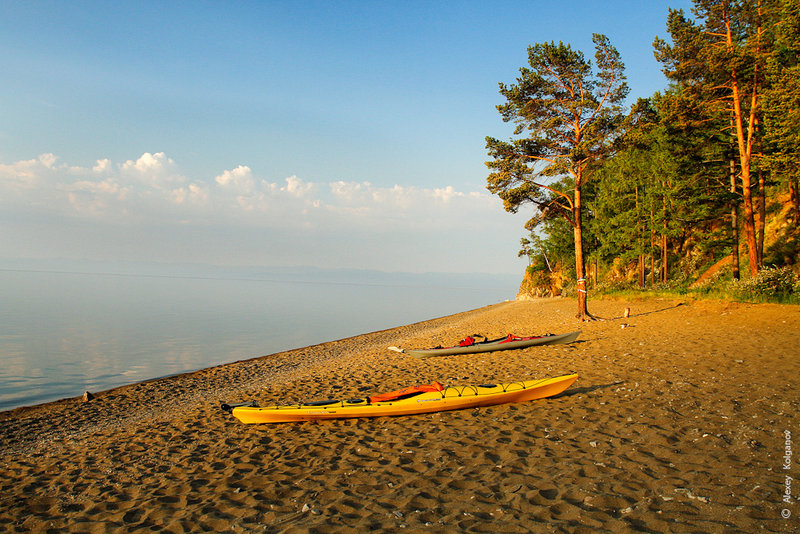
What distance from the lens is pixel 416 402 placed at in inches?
337

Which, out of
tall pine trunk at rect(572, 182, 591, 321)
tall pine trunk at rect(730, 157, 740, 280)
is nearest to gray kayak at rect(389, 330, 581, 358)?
tall pine trunk at rect(572, 182, 591, 321)

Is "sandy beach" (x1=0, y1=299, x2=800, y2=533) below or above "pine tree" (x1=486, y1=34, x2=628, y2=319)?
below

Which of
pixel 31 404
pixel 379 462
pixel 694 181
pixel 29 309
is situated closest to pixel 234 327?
pixel 31 404

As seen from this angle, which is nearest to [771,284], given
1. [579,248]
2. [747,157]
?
[747,157]

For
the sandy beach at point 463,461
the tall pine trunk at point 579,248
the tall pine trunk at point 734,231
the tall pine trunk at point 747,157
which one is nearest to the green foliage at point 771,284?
the tall pine trunk at point 747,157

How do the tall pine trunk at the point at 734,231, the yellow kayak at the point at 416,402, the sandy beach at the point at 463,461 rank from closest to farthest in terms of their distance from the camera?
the sandy beach at the point at 463,461
the yellow kayak at the point at 416,402
the tall pine trunk at the point at 734,231

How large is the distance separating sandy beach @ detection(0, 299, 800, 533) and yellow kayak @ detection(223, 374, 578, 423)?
21 centimetres

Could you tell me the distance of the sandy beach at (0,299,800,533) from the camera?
463cm

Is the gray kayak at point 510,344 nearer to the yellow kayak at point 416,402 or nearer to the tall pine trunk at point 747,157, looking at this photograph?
the yellow kayak at point 416,402

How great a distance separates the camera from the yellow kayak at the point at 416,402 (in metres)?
8.61

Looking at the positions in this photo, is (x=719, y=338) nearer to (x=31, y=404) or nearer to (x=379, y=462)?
(x=379, y=462)

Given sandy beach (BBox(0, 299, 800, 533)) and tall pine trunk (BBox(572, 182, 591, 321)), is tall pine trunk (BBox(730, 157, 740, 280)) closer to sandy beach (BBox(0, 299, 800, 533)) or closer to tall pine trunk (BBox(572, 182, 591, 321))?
tall pine trunk (BBox(572, 182, 591, 321))

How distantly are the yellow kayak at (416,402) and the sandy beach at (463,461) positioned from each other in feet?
0.69

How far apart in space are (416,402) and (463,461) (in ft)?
8.02
